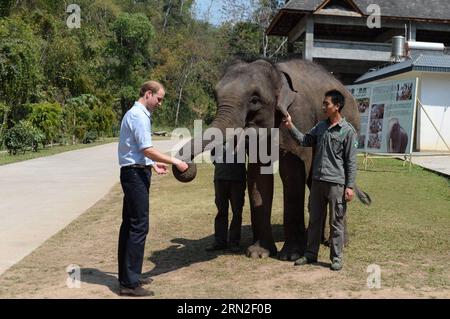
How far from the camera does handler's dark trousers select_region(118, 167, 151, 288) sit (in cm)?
488

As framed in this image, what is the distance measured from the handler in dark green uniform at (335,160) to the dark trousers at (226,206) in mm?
1096

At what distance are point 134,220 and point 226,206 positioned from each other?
1.88 metres

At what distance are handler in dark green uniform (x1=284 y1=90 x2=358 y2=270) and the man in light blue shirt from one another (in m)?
1.47

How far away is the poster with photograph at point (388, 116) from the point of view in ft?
50.8

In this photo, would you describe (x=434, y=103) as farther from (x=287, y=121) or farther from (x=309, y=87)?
(x=287, y=121)

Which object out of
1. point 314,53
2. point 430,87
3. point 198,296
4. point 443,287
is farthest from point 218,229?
point 314,53

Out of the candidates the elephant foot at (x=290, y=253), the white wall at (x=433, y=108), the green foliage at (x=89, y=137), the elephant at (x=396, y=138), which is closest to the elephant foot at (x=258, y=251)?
the elephant foot at (x=290, y=253)

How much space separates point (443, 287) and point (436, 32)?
105 feet

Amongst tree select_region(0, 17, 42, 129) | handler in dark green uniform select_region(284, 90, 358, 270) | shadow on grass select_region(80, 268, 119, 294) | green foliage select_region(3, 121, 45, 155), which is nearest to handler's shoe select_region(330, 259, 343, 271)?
handler in dark green uniform select_region(284, 90, 358, 270)

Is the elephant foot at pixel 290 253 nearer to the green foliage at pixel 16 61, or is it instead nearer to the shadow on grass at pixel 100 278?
the shadow on grass at pixel 100 278

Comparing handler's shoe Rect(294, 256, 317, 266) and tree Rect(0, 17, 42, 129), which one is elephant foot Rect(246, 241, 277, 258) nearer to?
handler's shoe Rect(294, 256, 317, 266)

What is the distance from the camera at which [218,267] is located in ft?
18.9

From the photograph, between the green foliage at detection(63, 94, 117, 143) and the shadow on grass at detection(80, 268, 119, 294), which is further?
the green foliage at detection(63, 94, 117, 143)

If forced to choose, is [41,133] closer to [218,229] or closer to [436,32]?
[218,229]
